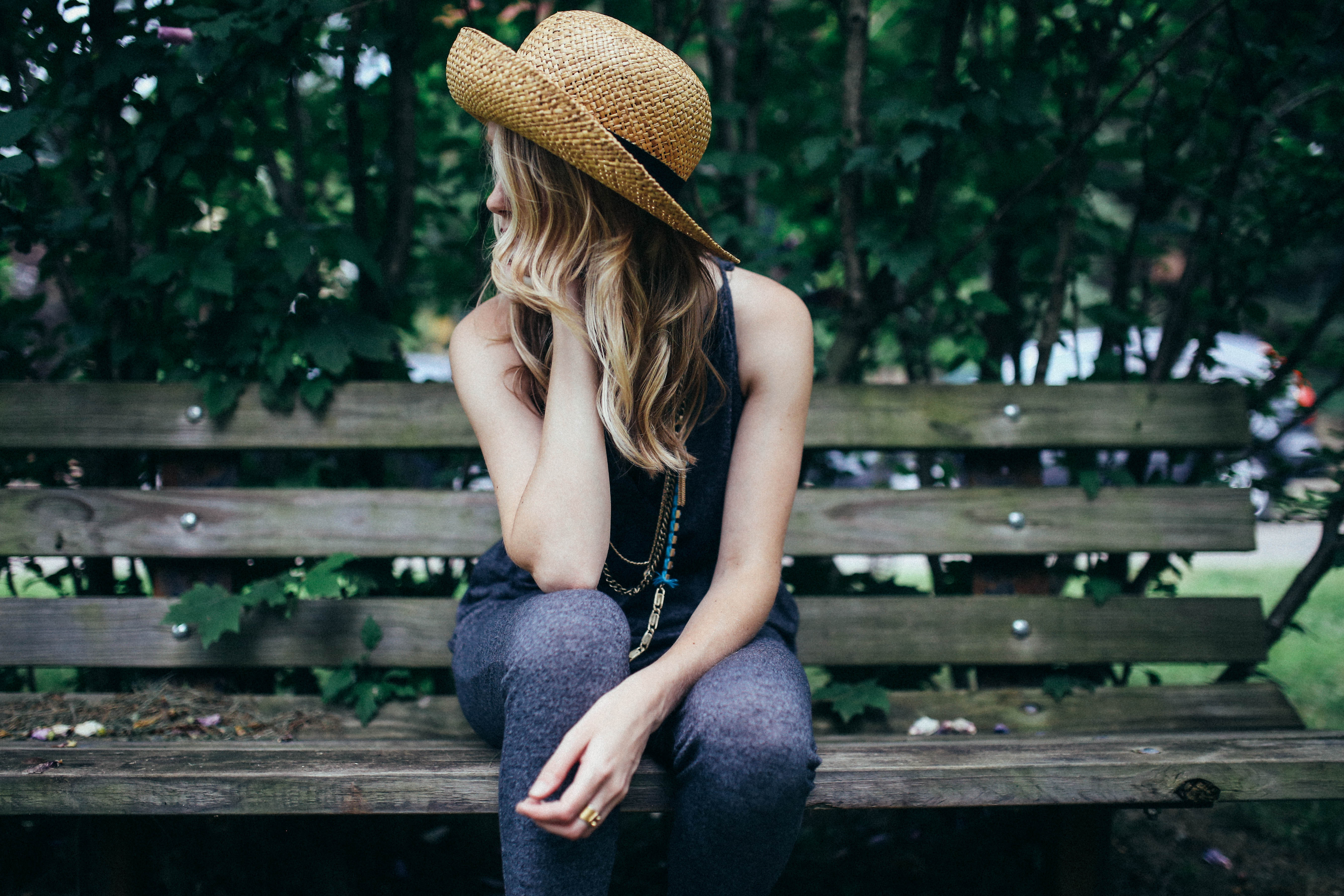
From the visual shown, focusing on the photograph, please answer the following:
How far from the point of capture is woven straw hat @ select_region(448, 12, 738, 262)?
1.30 metres

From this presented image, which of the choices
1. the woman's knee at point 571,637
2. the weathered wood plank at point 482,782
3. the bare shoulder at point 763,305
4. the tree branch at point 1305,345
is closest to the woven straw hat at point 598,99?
the bare shoulder at point 763,305

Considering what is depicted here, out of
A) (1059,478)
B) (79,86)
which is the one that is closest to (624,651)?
(79,86)

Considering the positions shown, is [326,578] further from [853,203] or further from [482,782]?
[853,203]

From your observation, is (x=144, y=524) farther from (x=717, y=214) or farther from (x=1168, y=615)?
(x=1168, y=615)

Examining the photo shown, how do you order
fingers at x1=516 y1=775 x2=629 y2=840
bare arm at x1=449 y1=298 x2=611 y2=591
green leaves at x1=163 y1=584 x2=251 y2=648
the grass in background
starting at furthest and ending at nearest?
the grass in background, green leaves at x1=163 y1=584 x2=251 y2=648, bare arm at x1=449 y1=298 x2=611 y2=591, fingers at x1=516 y1=775 x2=629 y2=840

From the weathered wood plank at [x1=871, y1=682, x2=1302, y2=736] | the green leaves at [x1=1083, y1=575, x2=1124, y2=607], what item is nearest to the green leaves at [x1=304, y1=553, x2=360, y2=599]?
the weathered wood plank at [x1=871, y1=682, x2=1302, y2=736]

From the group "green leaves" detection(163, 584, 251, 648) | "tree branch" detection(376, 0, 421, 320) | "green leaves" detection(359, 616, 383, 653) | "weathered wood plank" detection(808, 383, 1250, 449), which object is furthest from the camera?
"tree branch" detection(376, 0, 421, 320)

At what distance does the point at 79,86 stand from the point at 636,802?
2073 millimetres

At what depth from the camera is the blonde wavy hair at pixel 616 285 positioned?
1.45 metres

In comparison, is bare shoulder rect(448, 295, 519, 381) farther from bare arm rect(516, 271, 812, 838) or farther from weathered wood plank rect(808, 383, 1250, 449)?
weathered wood plank rect(808, 383, 1250, 449)

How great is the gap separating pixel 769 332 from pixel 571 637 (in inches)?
27.1

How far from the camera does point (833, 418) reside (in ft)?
7.27

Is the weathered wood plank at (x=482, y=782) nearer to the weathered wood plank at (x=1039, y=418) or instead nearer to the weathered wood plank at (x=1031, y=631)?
the weathered wood plank at (x=1031, y=631)

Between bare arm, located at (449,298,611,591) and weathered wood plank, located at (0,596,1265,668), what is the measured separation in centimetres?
72
